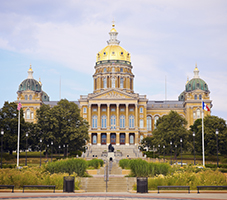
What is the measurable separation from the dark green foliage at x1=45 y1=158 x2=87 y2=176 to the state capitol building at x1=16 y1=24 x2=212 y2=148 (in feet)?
260

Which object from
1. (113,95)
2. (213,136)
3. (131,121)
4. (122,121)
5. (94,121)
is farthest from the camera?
(131,121)

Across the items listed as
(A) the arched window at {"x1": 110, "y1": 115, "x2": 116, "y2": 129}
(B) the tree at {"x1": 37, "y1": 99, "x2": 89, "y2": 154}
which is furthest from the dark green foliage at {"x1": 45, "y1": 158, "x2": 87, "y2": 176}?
(A) the arched window at {"x1": 110, "y1": 115, "x2": 116, "y2": 129}

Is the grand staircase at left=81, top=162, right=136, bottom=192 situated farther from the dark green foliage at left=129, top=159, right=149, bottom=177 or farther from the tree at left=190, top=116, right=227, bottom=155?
the tree at left=190, top=116, right=227, bottom=155

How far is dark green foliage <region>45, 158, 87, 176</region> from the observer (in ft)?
115

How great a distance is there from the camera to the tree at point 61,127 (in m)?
82.2

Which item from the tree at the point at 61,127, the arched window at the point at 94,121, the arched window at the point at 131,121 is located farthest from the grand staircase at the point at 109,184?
the arched window at the point at 131,121

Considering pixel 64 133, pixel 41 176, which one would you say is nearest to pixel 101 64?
pixel 64 133

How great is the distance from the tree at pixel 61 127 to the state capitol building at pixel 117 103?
→ 2919cm

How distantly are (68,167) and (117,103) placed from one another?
8412 cm

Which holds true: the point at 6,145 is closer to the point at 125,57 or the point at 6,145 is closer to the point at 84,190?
the point at 84,190

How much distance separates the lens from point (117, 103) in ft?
392

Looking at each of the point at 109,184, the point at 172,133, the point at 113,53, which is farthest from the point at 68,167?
the point at 113,53

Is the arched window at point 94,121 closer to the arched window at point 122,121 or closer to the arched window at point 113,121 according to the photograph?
the arched window at point 113,121

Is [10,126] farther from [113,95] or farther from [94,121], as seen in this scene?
[113,95]
